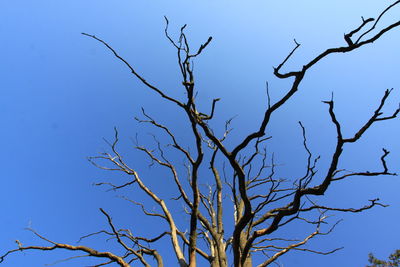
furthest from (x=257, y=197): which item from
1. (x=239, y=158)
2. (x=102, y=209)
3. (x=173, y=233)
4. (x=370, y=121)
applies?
(x=370, y=121)

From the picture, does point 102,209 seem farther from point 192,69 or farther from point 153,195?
point 192,69

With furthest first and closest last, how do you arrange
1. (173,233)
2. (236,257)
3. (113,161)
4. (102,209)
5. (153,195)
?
(113,161)
(153,195)
(173,233)
(102,209)
(236,257)

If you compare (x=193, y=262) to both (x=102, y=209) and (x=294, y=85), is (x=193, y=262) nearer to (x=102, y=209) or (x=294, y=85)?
(x=102, y=209)

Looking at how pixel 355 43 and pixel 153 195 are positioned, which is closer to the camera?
pixel 355 43

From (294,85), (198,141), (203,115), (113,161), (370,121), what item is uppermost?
(113,161)

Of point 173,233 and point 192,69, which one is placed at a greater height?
point 192,69

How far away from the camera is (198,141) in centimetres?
324

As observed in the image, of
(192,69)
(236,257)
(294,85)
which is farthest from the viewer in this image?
(236,257)

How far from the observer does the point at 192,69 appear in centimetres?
282

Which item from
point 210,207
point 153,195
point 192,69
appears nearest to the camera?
point 192,69

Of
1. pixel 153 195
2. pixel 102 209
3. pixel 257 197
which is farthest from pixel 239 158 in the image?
pixel 102 209

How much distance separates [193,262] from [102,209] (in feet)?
4.12

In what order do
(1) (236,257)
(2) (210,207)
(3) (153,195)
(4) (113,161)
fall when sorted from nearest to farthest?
(1) (236,257), (3) (153,195), (4) (113,161), (2) (210,207)

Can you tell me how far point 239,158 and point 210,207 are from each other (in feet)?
3.50
